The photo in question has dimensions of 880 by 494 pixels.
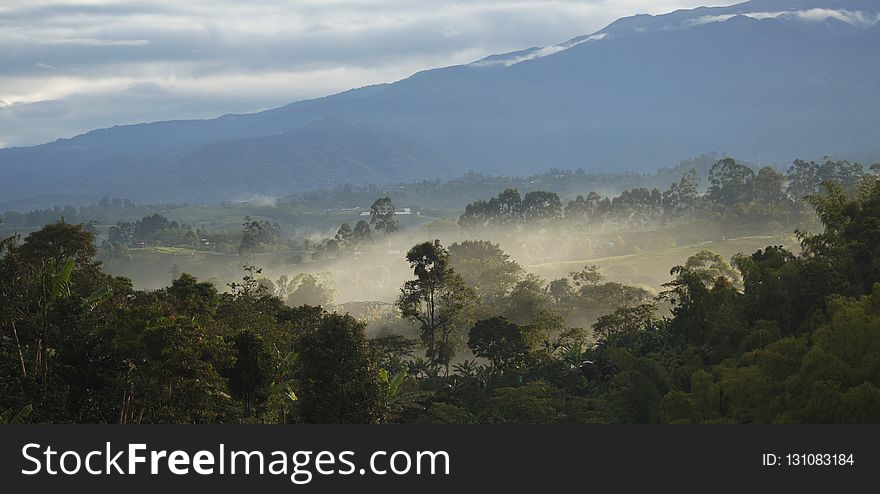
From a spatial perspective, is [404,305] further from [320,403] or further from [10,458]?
[10,458]

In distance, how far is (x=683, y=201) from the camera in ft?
514

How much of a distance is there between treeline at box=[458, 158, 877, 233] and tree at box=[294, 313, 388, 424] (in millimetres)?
112421

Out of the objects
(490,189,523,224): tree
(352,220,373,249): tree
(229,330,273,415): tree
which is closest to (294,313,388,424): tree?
(229,330,273,415): tree

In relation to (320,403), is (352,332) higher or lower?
higher

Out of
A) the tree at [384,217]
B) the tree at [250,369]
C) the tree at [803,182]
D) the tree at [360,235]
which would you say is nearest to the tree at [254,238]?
the tree at [360,235]

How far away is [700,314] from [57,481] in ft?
95.4

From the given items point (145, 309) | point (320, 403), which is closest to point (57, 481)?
point (145, 309)

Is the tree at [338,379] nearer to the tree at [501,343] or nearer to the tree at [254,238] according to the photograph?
the tree at [501,343]

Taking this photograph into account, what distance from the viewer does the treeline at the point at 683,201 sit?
453 ft

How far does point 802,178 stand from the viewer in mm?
145875

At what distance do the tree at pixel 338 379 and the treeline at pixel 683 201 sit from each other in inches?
4426

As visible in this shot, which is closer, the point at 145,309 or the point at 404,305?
the point at 145,309

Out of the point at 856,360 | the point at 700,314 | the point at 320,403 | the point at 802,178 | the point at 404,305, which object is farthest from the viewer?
the point at 802,178

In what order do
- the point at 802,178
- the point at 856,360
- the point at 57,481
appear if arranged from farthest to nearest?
the point at 802,178 < the point at 856,360 < the point at 57,481
